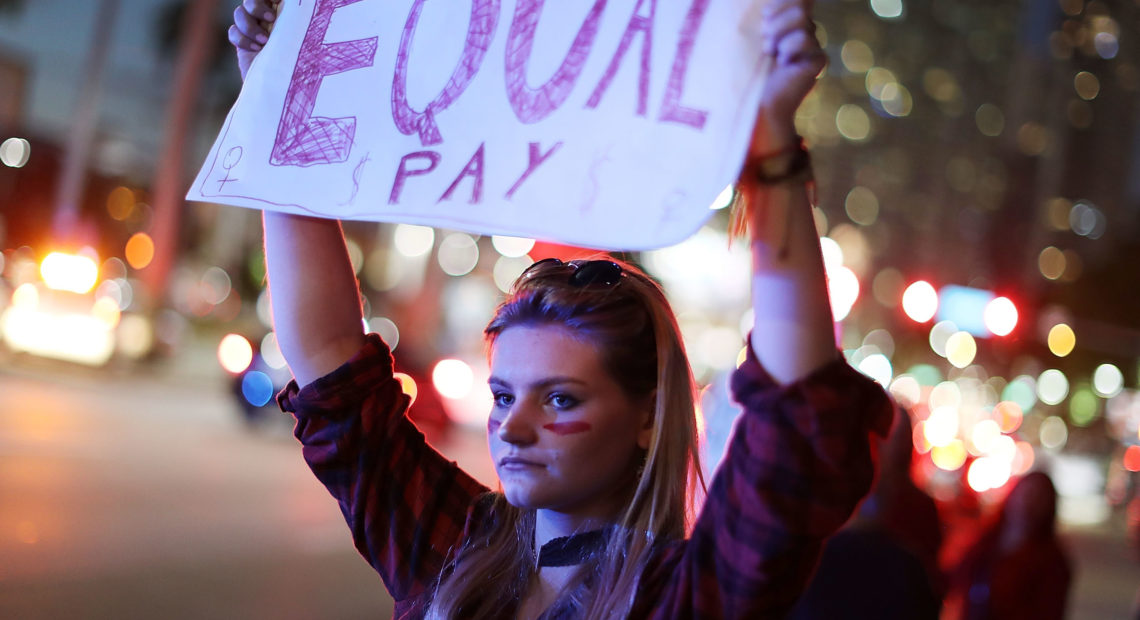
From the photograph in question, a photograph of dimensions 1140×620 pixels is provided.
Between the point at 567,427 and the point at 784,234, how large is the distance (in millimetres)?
524

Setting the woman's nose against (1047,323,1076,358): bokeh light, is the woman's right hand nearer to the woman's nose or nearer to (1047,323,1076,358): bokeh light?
the woman's nose

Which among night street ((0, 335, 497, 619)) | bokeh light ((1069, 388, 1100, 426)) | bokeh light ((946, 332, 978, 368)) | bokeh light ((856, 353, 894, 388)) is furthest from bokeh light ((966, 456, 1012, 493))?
bokeh light ((1069, 388, 1100, 426))

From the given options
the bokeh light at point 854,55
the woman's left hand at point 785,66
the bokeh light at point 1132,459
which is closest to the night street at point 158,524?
the woman's left hand at point 785,66

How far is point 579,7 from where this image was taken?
1.73m

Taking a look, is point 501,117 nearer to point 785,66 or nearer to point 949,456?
point 785,66

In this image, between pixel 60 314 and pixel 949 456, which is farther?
pixel 949 456

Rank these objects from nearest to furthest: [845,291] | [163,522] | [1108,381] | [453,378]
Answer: [163,522] → [453,378] → [845,291] → [1108,381]

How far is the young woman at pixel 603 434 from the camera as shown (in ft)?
4.86

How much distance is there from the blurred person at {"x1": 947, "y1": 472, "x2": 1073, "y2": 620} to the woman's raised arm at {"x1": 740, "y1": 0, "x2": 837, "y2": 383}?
14.5 ft

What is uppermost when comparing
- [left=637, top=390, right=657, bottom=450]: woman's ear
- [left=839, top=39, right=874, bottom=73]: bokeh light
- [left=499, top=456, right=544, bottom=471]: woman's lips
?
[left=839, top=39, right=874, bottom=73]: bokeh light

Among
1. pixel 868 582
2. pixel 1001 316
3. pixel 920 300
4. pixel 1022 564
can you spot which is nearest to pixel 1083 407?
pixel 1001 316

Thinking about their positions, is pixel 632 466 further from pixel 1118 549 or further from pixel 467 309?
pixel 467 309

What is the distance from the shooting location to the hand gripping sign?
1.50 metres

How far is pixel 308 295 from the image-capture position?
2.05m
